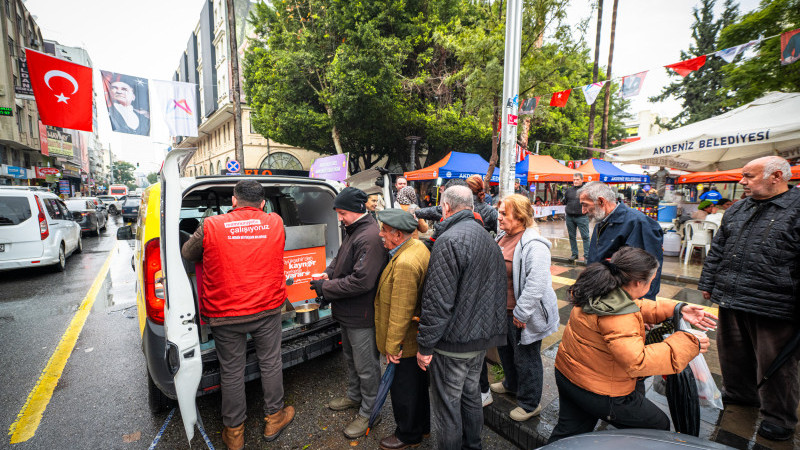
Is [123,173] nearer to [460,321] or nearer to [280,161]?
[280,161]

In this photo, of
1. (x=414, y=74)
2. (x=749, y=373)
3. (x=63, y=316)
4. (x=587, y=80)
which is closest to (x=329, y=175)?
(x=414, y=74)

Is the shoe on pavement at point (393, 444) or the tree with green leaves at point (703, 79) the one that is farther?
the tree with green leaves at point (703, 79)

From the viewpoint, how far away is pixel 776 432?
223cm

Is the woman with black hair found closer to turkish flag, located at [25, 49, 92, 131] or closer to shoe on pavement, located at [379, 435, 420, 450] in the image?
shoe on pavement, located at [379, 435, 420, 450]

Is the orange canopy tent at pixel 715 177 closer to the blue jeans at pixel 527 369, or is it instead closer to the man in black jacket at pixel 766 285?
the man in black jacket at pixel 766 285

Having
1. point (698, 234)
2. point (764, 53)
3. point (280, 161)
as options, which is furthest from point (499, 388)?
point (280, 161)

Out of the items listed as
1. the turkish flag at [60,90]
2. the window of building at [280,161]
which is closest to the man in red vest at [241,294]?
the turkish flag at [60,90]

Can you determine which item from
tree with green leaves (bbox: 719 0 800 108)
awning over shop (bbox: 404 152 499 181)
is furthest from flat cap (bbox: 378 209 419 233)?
awning over shop (bbox: 404 152 499 181)

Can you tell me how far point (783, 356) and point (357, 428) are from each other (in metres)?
2.90

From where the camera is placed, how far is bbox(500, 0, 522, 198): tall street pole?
4.79m

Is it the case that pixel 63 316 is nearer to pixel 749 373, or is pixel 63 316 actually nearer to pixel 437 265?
pixel 437 265

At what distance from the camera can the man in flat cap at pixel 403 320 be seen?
210 cm

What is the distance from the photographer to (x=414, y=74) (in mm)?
16062

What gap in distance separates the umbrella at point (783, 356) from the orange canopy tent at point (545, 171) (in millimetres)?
12565
